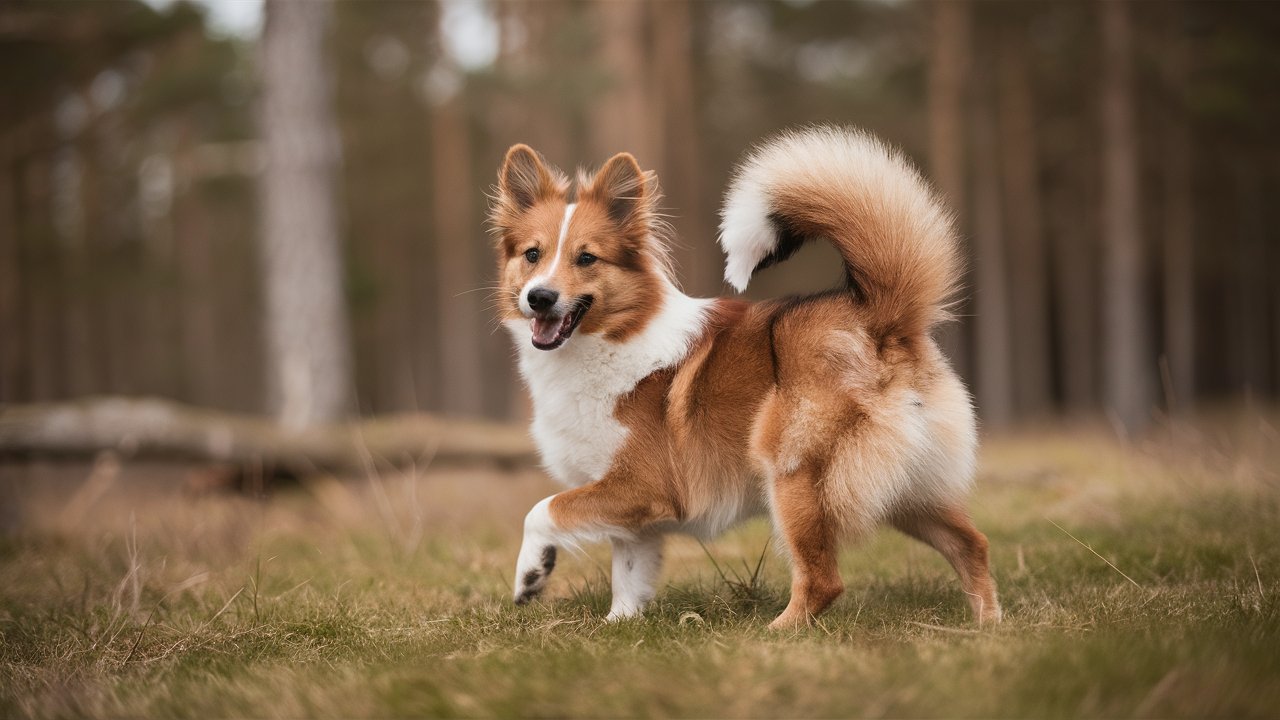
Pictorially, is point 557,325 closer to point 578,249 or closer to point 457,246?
point 578,249

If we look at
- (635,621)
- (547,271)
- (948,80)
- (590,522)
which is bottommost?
(635,621)

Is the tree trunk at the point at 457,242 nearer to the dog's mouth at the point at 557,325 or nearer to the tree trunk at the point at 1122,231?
the tree trunk at the point at 1122,231

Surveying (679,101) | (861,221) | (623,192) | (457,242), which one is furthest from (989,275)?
(861,221)

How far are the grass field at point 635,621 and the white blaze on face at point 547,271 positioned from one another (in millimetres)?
1237

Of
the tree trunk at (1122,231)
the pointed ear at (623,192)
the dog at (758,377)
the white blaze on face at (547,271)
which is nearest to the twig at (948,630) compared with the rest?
the dog at (758,377)

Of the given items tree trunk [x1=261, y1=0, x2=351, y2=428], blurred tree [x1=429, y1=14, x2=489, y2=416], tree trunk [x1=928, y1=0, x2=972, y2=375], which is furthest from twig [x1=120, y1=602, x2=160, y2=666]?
blurred tree [x1=429, y1=14, x2=489, y2=416]

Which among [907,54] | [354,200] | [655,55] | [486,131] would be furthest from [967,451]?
[354,200]

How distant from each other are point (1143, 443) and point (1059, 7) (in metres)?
12.9

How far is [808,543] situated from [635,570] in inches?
32.4

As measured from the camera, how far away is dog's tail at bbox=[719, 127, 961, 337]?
3.75 metres

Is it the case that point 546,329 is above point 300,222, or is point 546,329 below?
below

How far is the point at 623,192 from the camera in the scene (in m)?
4.43

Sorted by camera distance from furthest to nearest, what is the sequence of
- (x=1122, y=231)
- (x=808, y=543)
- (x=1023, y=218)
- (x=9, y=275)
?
(x=1023, y=218) → (x=9, y=275) → (x=1122, y=231) → (x=808, y=543)

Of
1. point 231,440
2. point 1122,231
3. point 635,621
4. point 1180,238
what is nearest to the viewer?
point 635,621
